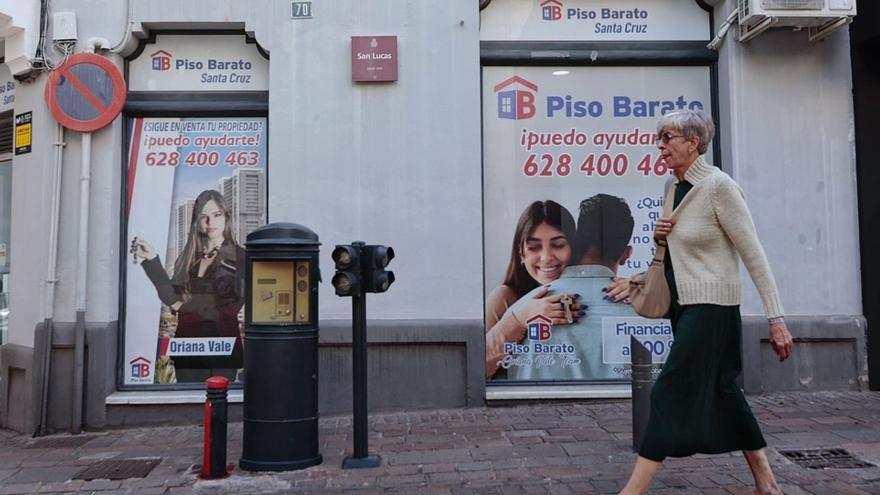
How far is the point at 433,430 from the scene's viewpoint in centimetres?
646

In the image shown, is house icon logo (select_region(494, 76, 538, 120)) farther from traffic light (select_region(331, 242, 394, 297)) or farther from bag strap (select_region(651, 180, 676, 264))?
bag strap (select_region(651, 180, 676, 264))

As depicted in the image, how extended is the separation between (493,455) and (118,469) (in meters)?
2.91

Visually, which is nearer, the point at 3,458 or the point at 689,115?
the point at 689,115

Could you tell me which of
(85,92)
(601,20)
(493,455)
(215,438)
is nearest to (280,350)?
(215,438)

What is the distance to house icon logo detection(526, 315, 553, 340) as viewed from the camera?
7.50 meters

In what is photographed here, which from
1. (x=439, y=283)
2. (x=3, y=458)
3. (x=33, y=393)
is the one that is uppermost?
(x=439, y=283)

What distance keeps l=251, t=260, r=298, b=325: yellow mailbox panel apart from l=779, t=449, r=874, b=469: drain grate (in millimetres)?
3843

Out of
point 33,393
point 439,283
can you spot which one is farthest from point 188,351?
point 439,283

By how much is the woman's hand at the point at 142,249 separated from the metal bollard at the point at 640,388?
4869 mm

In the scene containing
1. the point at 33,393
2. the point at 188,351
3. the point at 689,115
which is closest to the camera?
the point at 689,115

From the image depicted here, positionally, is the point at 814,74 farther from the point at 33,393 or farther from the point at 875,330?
the point at 33,393

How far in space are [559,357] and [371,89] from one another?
3308 mm

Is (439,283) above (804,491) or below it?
above

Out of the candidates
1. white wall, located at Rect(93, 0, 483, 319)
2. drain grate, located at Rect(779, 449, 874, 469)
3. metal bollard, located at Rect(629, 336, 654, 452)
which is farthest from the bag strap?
white wall, located at Rect(93, 0, 483, 319)
